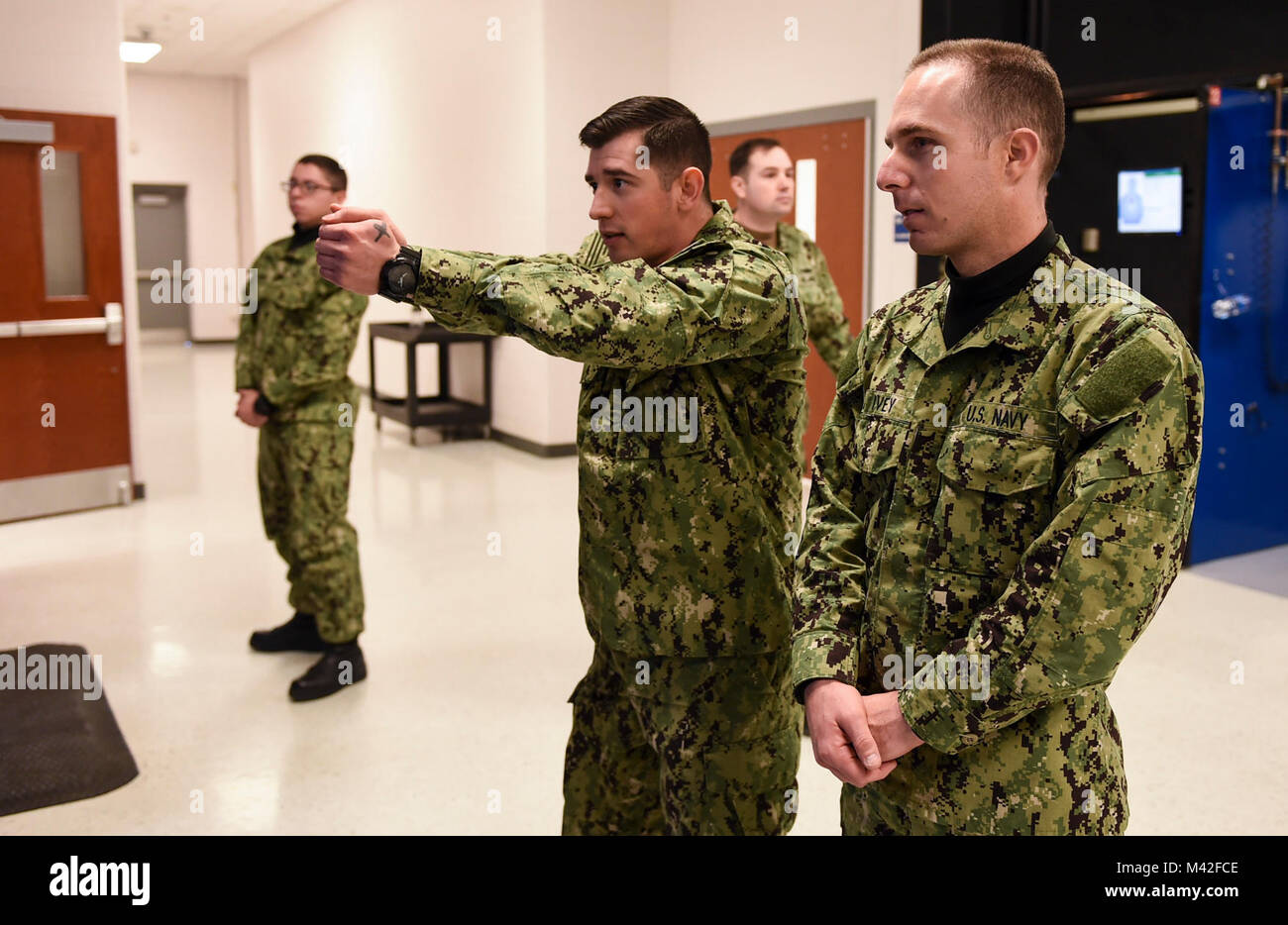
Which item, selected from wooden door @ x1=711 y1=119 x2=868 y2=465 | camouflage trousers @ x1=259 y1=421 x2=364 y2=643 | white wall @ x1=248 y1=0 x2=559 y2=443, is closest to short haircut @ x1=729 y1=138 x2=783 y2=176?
camouflage trousers @ x1=259 y1=421 x2=364 y2=643

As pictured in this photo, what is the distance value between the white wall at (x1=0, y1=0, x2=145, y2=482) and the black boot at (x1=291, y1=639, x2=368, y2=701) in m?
3.59

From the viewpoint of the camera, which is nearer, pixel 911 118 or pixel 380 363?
pixel 911 118

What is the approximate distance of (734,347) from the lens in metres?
1.77

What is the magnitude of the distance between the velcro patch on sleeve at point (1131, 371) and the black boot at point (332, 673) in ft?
10.2

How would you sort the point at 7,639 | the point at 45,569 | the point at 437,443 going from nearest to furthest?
the point at 7,639 < the point at 45,569 < the point at 437,443

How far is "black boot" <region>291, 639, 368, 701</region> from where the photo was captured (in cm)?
385

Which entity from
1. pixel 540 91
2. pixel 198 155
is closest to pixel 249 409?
pixel 540 91

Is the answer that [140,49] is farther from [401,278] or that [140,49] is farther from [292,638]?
[401,278]

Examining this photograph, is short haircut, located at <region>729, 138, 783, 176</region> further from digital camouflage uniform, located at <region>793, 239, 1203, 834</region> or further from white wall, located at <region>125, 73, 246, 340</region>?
white wall, located at <region>125, 73, 246, 340</region>

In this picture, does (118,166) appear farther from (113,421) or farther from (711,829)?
(711,829)

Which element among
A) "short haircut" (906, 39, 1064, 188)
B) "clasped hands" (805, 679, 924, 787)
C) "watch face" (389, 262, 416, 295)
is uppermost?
"short haircut" (906, 39, 1064, 188)

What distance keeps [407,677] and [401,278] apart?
277 cm

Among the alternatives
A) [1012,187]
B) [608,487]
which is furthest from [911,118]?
[608,487]

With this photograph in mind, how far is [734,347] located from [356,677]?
2.64 metres
